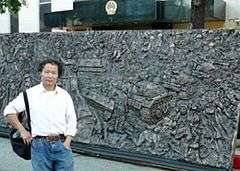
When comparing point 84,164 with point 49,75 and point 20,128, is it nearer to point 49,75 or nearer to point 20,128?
point 20,128

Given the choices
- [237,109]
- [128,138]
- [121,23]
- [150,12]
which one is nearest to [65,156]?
[237,109]

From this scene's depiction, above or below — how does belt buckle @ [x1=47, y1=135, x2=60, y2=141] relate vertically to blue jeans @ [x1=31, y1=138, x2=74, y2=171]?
above

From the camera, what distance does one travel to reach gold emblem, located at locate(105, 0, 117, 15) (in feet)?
66.3

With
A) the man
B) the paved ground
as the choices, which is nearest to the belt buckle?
the man

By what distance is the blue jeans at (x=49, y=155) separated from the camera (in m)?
4.89

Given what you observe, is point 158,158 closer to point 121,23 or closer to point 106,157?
point 106,157

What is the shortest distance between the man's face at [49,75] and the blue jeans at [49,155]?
0.51m

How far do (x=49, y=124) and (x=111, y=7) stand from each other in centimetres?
1582

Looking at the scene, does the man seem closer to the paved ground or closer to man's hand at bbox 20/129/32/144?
man's hand at bbox 20/129/32/144

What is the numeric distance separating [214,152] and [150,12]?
39.9ft

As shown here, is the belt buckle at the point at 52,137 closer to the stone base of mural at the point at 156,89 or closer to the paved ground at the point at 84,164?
the paved ground at the point at 84,164

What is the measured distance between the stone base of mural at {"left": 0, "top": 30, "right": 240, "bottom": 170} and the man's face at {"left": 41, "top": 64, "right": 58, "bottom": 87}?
3.35 metres

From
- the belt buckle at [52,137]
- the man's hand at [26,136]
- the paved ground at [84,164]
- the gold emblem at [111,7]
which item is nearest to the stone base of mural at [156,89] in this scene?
the paved ground at [84,164]

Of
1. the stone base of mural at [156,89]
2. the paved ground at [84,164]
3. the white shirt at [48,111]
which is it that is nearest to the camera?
the white shirt at [48,111]
